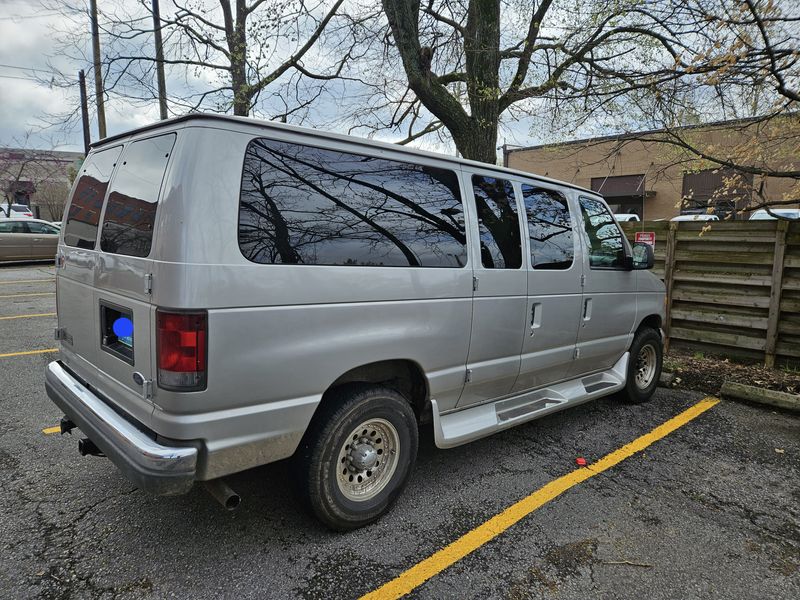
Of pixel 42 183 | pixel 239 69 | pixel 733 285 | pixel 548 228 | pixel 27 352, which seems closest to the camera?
pixel 548 228

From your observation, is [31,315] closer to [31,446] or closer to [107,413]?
[31,446]

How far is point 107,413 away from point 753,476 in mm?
4233

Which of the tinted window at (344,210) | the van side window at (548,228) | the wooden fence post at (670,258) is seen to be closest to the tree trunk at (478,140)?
the wooden fence post at (670,258)

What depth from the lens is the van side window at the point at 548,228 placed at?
12.5 feet

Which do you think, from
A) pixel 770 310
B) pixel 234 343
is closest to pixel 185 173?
pixel 234 343

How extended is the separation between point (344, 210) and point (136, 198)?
1.04 metres

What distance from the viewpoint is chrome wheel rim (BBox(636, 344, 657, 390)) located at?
5.18 meters

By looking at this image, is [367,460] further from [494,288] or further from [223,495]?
[494,288]

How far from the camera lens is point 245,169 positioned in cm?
239

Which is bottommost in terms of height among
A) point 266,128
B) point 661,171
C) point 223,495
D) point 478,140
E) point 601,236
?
point 223,495

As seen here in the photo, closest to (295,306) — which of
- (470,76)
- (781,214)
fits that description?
(470,76)

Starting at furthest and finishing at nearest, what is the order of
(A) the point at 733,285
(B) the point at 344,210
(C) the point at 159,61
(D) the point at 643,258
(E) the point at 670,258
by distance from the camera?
(C) the point at 159,61, (E) the point at 670,258, (A) the point at 733,285, (D) the point at 643,258, (B) the point at 344,210

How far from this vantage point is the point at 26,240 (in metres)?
16.2

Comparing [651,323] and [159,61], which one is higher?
[159,61]
